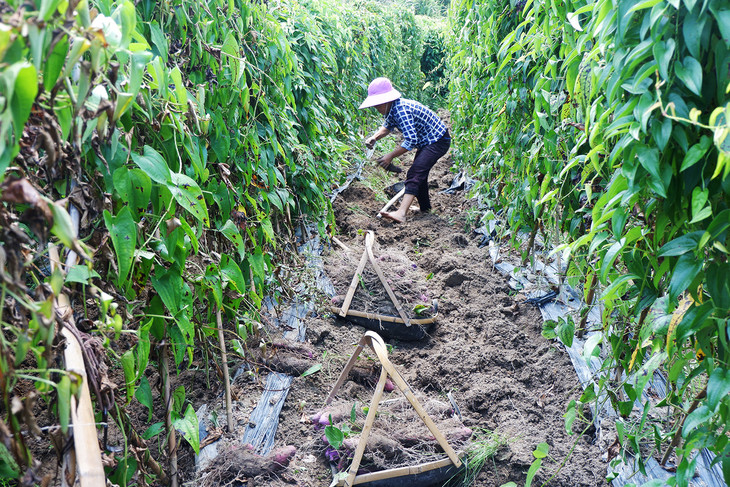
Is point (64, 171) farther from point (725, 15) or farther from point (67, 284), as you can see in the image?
point (725, 15)

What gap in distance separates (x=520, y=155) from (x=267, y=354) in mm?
2010

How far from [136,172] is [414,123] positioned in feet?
14.7

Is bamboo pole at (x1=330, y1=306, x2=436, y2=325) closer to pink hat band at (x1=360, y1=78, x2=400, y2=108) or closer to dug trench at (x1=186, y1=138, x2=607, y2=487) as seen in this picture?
dug trench at (x1=186, y1=138, x2=607, y2=487)

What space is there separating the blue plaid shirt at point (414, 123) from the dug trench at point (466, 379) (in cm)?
153

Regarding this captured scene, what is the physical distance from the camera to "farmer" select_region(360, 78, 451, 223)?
5.18 m

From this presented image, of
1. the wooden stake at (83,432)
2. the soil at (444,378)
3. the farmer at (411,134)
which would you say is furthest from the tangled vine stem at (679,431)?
the farmer at (411,134)

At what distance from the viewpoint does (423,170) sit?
17.4 feet

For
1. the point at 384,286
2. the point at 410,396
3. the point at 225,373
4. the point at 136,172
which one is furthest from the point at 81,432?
the point at 384,286

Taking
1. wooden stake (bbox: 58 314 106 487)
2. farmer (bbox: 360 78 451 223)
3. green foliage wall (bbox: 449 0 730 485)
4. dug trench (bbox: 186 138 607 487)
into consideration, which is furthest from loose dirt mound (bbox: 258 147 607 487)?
wooden stake (bbox: 58 314 106 487)

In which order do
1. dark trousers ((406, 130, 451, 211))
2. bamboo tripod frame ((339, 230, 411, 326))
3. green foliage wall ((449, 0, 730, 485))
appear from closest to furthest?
green foliage wall ((449, 0, 730, 485)) < bamboo tripod frame ((339, 230, 411, 326)) < dark trousers ((406, 130, 451, 211))

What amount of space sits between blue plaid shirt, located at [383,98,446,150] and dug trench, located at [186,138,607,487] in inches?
60.2

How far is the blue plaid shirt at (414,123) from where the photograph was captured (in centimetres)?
531

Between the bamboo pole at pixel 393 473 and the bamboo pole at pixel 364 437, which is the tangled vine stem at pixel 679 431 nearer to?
the bamboo pole at pixel 393 473

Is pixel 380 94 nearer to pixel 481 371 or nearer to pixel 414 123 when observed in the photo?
pixel 414 123
